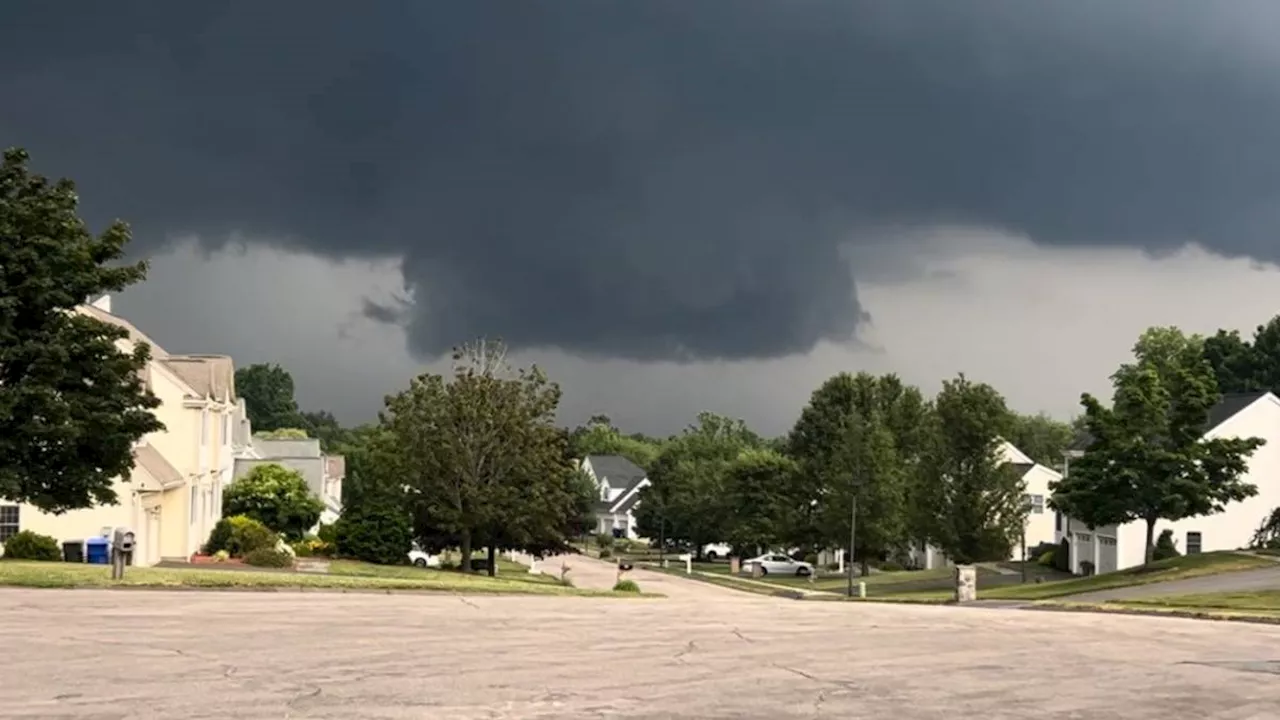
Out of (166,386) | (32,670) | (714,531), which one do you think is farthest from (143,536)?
(714,531)

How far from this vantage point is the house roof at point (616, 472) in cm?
18862

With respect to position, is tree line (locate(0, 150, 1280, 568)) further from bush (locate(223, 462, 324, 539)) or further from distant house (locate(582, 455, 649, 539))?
distant house (locate(582, 455, 649, 539))

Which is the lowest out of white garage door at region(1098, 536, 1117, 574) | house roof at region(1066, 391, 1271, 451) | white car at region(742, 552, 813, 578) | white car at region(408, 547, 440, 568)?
white car at region(742, 552, 813, 578)

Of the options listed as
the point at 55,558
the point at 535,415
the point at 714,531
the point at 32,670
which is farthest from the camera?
the point at 714,531

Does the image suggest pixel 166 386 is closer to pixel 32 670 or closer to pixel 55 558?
pixel 55 558

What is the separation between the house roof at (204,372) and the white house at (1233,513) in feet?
135

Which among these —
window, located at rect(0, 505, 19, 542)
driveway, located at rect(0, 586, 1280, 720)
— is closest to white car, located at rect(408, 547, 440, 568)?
window, located at rect(0, 505, 19, 542)

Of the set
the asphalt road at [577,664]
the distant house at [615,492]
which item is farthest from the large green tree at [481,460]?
the distant house at [615,492]

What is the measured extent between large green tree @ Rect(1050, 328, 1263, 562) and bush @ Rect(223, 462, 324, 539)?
120 feet

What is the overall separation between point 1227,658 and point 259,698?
14.7 metres

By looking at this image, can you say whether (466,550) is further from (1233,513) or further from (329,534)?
(1233,513)

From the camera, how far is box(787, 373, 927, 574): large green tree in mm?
78438

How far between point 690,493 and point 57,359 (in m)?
83.6

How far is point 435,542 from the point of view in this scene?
64.6 m
